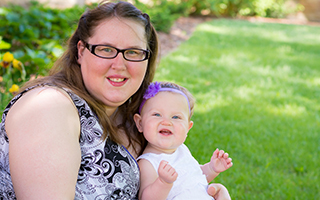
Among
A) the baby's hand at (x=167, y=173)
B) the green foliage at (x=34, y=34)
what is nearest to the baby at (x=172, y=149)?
the baby's hand at (x=167, y=173)

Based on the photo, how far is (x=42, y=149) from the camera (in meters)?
1.23

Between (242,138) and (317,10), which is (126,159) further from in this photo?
(317,10)

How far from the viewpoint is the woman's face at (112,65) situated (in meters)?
1.64

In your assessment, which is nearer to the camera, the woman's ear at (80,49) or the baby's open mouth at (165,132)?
the woman's ear at (80,49)

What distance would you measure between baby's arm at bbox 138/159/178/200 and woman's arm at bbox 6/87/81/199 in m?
0.48

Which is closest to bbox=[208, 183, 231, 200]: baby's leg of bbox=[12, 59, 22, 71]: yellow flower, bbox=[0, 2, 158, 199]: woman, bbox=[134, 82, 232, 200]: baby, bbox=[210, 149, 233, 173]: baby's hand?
bbox=[134, 82, 232, 200]: baby

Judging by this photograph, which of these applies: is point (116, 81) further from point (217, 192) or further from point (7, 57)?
point (7, 57)

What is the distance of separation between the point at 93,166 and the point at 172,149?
711mm

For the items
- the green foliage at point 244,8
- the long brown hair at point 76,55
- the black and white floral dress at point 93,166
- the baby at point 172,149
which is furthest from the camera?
the green foliage at point 244,8

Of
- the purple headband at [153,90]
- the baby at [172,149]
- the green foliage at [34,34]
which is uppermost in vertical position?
the purple headband at [153,90]

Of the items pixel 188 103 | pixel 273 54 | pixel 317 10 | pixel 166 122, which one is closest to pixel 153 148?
pixel 166 122

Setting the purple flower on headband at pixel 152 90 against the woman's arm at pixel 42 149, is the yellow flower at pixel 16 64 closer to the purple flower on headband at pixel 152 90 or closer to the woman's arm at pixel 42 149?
the purple flower on headband at pixel 152 90

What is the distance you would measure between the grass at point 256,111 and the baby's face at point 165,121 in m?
Result: 1.01

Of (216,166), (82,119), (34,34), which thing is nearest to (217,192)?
(216,166)
